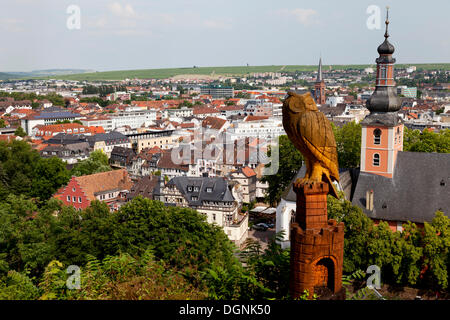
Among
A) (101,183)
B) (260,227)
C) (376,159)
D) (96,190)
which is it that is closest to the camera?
(376,159)

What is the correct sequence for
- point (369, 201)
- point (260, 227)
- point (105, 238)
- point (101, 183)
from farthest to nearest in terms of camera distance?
1. point (101, 183)
2. point (260, 227)
3. point (369, 201)
4. point (105, 238)

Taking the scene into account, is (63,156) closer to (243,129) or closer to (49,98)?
(243,129)

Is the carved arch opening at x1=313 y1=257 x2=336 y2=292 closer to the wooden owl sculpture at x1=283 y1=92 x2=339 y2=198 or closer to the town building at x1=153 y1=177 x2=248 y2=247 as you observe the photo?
the wooden owl sculpture at x1=283 y1=92 x2=339 y2=198

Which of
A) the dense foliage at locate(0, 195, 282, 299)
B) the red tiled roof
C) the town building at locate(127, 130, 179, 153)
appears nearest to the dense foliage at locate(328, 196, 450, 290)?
the dense foliage at locate(0, 195, 282, 299)

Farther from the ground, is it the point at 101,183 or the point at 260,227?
the point at 101,183

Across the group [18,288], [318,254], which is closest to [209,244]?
[18,288]

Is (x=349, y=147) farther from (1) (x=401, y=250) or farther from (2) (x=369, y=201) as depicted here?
(1) (x=401, y=250)

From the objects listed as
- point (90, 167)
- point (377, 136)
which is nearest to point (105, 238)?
point (377, 136)

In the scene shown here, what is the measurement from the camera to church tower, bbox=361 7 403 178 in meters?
33.0

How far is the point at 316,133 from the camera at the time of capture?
9602 millimetres

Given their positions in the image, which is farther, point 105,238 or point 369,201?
point 369,201

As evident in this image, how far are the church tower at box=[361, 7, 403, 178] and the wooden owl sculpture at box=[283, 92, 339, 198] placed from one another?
24433 millimetres

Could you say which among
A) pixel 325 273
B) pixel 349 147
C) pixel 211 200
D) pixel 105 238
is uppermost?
pixel 325 273

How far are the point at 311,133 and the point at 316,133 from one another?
102mm
